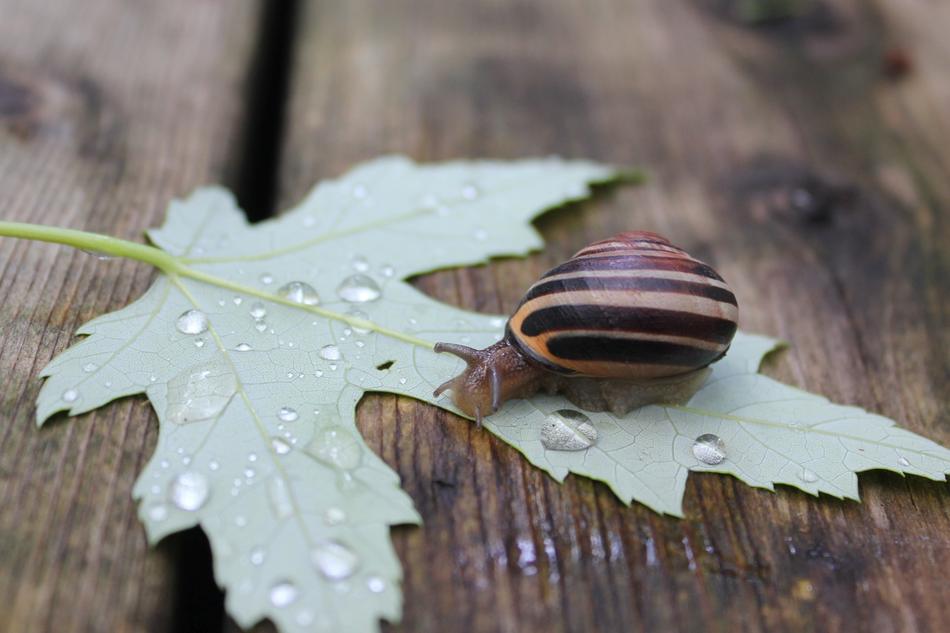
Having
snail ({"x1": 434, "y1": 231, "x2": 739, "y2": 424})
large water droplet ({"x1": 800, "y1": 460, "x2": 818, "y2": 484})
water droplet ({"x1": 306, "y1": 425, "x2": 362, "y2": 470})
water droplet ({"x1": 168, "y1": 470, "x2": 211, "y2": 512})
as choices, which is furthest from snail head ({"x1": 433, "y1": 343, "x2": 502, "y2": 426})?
large water droplet ({"x1": 800, "y1": 460, "x2": 818, "y2": 484})

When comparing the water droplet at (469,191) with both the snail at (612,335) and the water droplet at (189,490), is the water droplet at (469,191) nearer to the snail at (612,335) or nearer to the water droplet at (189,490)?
the snail at (612,335)

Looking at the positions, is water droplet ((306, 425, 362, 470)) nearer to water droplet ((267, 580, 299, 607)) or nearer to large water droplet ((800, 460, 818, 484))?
water droplet ((267, 580, 299, 607))

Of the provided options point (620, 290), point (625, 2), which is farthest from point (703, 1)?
point (620, 290)

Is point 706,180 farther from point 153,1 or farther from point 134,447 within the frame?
point 153,1

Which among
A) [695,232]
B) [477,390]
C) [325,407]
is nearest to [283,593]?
[325,407]

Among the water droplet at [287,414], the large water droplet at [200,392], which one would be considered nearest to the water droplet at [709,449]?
the water droplet at [287,414]
